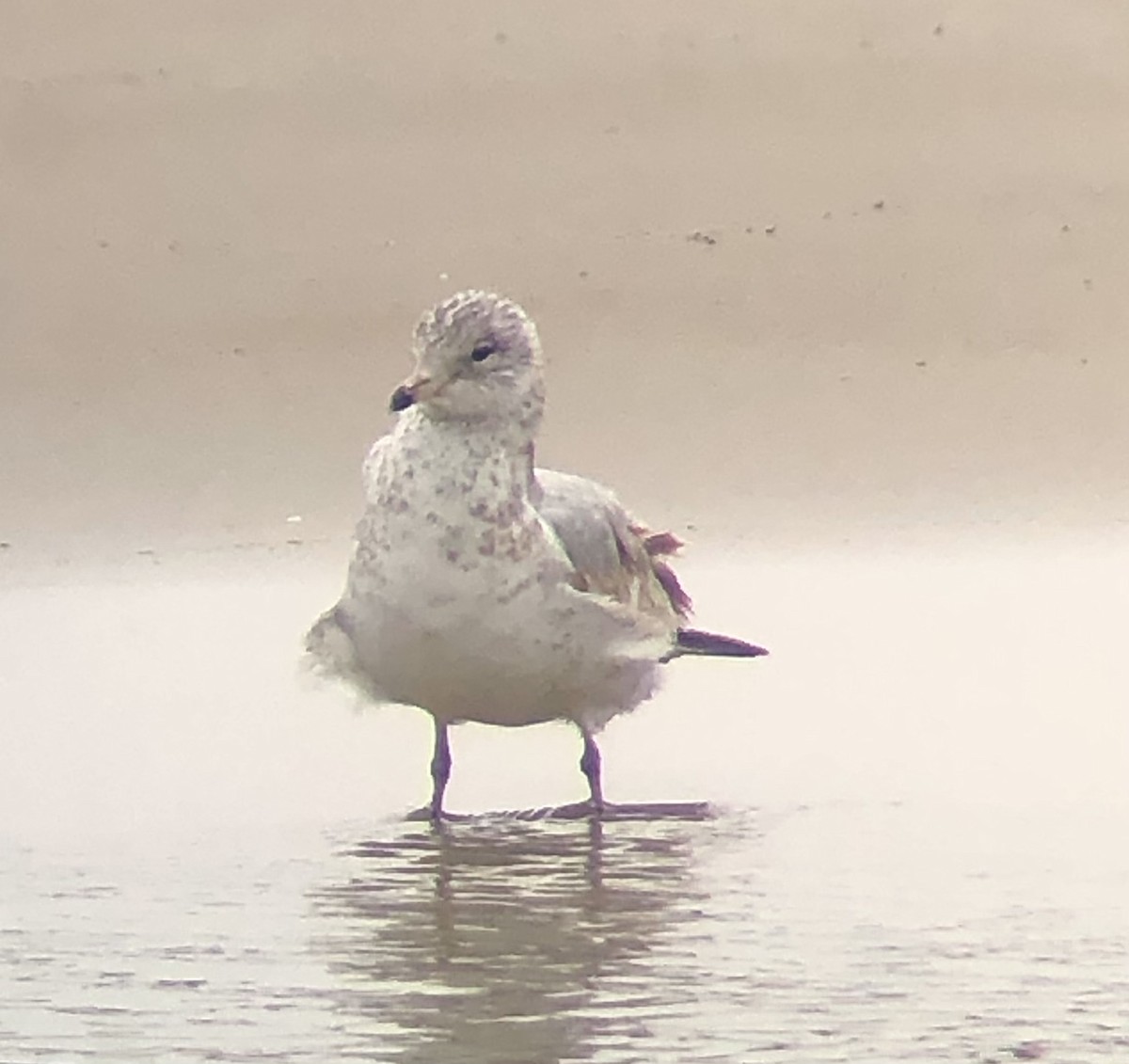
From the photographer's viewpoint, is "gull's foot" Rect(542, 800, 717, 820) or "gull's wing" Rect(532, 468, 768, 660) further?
"gull's wing" Rect(532, 468, 768, 660)

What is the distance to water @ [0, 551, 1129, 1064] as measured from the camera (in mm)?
2801

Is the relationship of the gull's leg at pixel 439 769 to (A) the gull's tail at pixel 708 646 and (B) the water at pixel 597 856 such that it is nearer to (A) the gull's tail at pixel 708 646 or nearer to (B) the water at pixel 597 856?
(B) the water at pixel 597 856

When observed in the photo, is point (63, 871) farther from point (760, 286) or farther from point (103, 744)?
point (760, 286)

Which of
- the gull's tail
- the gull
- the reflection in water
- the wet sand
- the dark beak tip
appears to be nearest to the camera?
the reflection in water

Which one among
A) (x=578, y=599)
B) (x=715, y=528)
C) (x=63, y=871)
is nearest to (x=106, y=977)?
(x=63, y=871)

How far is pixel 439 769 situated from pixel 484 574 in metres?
0.34

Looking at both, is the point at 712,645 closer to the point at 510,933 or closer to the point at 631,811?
the point at 631,811

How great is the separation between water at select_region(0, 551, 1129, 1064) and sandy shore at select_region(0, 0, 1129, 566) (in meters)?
1.67

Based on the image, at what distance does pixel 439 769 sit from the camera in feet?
13.1

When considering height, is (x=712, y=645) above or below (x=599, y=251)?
below

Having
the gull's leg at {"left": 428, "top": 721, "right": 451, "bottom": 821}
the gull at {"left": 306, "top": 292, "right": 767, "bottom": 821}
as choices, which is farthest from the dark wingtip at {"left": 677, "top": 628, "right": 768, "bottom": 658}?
the gull's leg at {"left": 428, "top": 721, "right": 451, "bottom": 821}

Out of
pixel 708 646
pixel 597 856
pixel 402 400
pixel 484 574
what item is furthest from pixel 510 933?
pixel 708 646

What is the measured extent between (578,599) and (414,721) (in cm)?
79

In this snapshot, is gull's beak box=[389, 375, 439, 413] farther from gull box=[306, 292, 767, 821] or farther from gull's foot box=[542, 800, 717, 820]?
gull's foot box=[542, 800, 717, 820]
